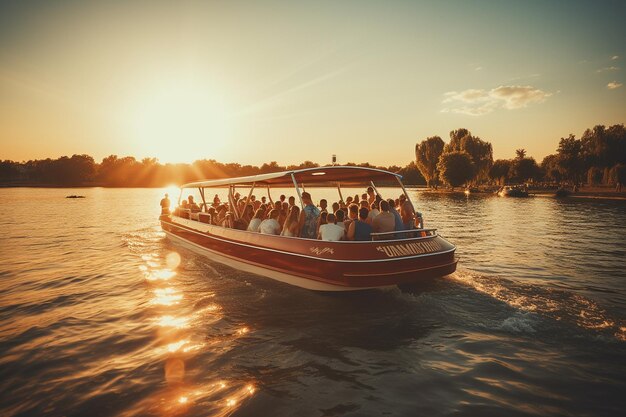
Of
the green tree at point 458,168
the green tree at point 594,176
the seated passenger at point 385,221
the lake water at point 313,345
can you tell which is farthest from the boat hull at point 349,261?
the green tree at point 594,176

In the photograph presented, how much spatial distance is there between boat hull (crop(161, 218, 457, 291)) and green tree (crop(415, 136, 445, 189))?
89680mm

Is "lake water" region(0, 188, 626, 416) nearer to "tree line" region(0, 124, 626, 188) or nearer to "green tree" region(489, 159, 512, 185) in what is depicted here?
"tree line" region(0, 124, 626, 188)

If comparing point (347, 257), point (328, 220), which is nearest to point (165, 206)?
point (328, 220)

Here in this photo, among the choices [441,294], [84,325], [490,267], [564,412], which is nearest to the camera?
[564,412]

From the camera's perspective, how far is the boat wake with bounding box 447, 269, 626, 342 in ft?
22.8

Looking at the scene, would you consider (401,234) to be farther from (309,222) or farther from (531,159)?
(531,159)

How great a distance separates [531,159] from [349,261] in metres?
114

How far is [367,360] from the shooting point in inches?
237

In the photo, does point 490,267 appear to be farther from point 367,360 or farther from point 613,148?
point 613,148

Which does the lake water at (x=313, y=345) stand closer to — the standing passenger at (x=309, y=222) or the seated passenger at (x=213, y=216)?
the standing passenger at (x=309, y=222)

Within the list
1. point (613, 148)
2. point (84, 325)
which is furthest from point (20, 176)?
point (613, 148)

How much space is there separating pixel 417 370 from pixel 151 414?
4.14 m

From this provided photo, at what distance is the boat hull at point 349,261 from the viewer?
8.01 meters

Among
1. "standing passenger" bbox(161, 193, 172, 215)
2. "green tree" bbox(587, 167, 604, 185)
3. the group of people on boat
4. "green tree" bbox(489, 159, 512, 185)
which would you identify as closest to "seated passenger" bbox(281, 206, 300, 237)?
the group of people on boat
